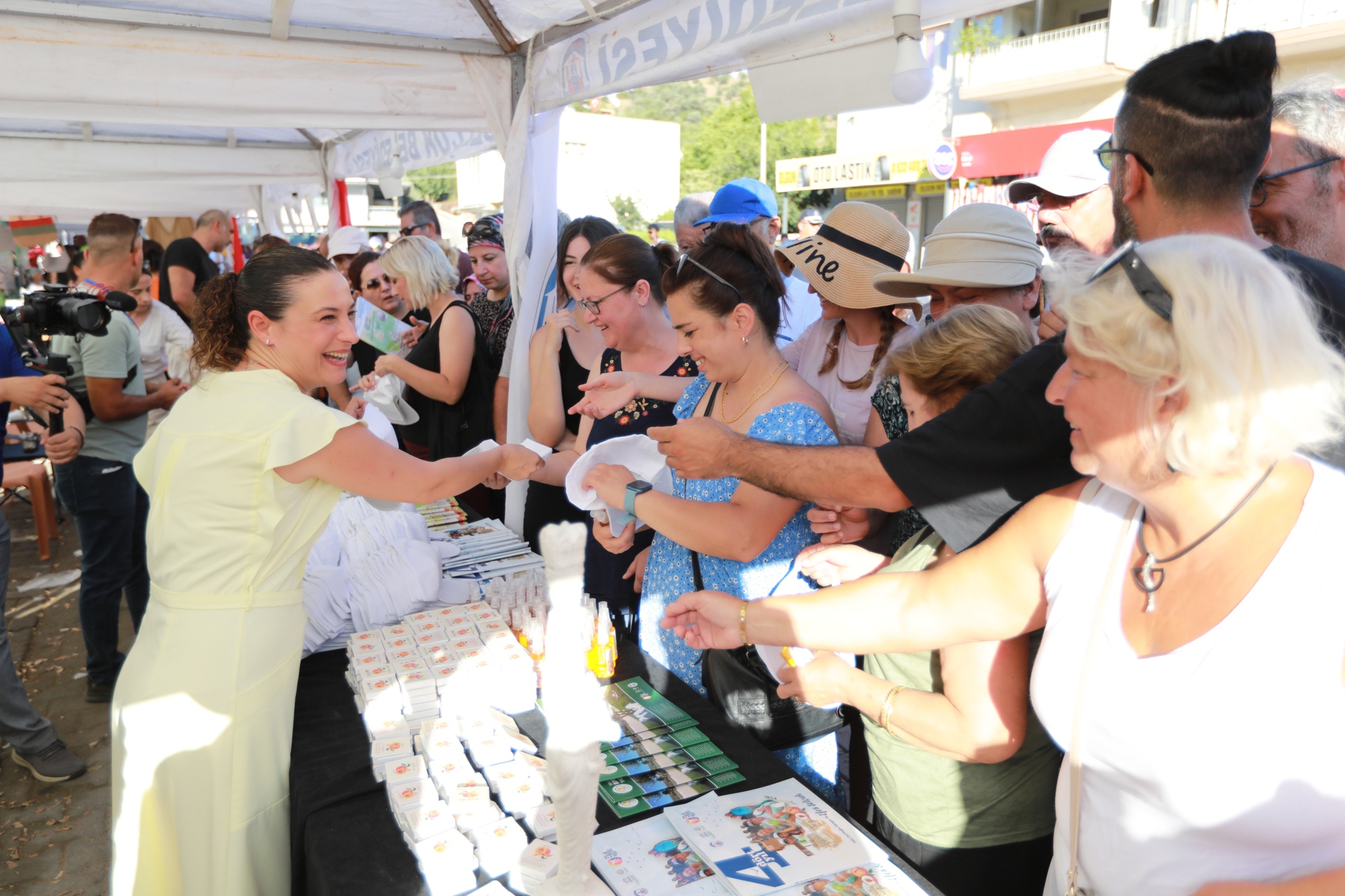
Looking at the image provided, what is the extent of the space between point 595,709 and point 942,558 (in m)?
0.79

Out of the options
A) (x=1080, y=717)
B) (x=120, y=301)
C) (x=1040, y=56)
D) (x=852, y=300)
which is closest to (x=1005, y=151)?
(x=1040, y=56)

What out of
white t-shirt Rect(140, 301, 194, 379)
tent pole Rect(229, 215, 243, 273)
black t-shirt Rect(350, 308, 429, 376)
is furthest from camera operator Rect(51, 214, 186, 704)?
tent pole Rect(229, 215, 243, 273)

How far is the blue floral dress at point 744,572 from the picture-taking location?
1903 mm

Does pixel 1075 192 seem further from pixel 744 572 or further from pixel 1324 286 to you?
pixel 744 572

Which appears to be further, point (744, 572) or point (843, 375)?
point (843, 375)

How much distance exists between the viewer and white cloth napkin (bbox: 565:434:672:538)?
2.13 m

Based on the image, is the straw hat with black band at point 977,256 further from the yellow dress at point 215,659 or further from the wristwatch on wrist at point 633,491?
the yellow dress at point 215,659

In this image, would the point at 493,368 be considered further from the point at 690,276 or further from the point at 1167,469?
the point at 1167,469

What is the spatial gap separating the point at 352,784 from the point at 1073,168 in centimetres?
260

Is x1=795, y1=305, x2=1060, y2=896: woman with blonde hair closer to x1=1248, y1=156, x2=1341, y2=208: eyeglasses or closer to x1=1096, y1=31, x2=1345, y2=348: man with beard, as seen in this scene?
x1=1096, y1=31, x2=1345, y2=348: man with beard

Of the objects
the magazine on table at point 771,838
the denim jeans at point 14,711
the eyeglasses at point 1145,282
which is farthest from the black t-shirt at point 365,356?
the eyeglasses at point 1145,282

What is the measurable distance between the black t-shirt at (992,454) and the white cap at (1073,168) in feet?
4.55

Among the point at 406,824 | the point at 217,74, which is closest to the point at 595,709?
the point at 406,824

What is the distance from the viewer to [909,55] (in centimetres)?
206
